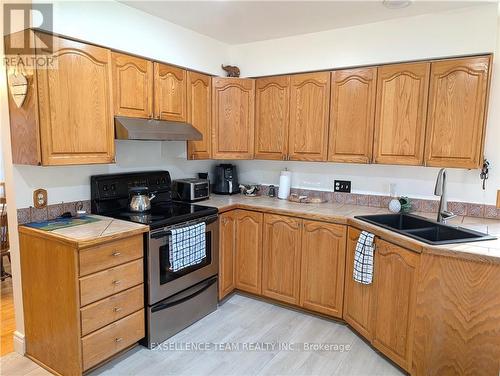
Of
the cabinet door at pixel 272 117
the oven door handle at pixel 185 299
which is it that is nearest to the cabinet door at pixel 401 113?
the cabinet door at pixel 272 117

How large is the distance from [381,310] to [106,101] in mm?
2343

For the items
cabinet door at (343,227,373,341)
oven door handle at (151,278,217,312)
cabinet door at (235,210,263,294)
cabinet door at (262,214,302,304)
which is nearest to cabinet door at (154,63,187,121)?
cabinet door at (235,210,263,294)

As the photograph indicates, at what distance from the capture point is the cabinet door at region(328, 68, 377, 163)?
2.71 metres

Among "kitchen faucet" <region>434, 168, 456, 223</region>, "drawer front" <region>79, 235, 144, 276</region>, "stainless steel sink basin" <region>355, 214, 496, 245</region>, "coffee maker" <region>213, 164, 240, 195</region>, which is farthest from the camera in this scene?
"coffee maker" <region>213, 164, 240, 195</region>

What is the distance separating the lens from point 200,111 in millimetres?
3096

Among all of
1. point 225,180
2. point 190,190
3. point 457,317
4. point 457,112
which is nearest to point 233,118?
point 225,180

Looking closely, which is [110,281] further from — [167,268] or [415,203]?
[415,203]

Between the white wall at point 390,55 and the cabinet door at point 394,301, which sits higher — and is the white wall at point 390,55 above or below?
above

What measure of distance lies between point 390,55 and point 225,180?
1879 mm

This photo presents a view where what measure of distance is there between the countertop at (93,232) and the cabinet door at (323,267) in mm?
1304

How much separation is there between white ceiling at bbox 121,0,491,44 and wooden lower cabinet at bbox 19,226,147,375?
5.52ft

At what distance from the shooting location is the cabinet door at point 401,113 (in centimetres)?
251

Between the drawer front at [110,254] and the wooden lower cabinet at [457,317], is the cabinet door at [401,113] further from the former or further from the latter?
the drawer front at [110,254]

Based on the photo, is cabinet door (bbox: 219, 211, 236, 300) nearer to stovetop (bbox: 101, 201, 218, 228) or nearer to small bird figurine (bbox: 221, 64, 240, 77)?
stovetop (bbox: 101, 201, 218, 228)
